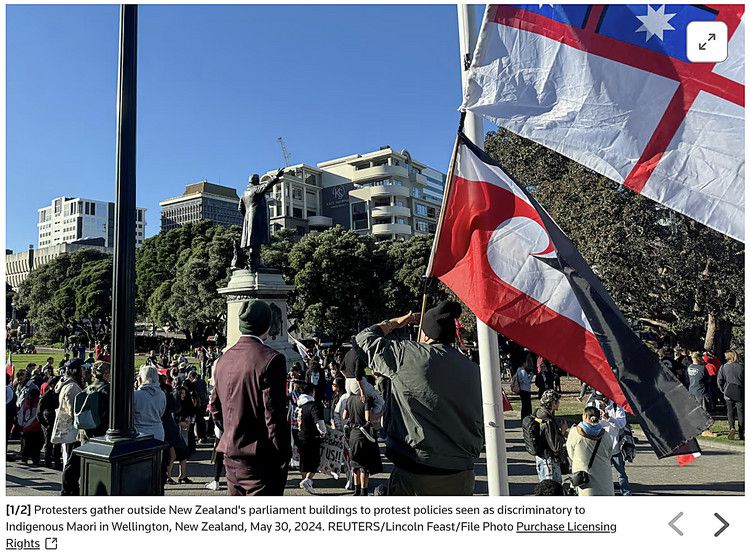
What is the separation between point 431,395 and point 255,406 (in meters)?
1.25

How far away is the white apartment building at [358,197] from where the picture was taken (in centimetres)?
7156

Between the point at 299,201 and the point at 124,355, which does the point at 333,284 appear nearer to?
the point at 124,355

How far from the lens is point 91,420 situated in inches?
206

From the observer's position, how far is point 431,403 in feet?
11.6

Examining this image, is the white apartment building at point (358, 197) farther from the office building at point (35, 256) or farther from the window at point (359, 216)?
the office building at point (35, 256)

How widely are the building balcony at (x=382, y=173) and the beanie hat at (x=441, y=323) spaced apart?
7051 cm

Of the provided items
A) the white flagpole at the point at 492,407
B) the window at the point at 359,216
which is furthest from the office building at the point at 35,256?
the white flagpole at the point at 492,407

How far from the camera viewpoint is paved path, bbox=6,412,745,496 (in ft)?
25.8

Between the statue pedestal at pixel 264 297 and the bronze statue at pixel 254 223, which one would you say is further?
the bronze statue at pixel 254 223

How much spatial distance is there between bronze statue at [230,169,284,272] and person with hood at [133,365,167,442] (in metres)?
10.6

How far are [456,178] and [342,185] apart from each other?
246 ft
